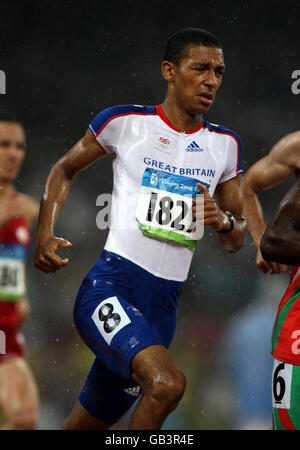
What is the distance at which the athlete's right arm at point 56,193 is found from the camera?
2633mm

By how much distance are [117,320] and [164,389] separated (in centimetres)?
33

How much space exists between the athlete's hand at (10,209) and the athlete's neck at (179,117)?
2.41ft

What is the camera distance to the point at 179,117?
2.85m

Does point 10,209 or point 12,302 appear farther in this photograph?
point 10,209

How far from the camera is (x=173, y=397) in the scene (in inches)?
89.7

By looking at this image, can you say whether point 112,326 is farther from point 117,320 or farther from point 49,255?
point 49,255

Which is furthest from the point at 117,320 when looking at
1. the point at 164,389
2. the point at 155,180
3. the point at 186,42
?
the point at 186,42

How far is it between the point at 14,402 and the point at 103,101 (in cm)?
216

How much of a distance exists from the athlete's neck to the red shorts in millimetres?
983

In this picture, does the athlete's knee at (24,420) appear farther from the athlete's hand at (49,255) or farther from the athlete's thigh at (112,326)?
the athlete's hand at (49,255)

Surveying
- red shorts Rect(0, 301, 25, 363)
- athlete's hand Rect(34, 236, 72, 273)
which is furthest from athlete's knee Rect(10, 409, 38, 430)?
athlete's hand Rect(34, 236, 72, 273)

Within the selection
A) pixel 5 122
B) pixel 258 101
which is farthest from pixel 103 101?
pixel 5 122
